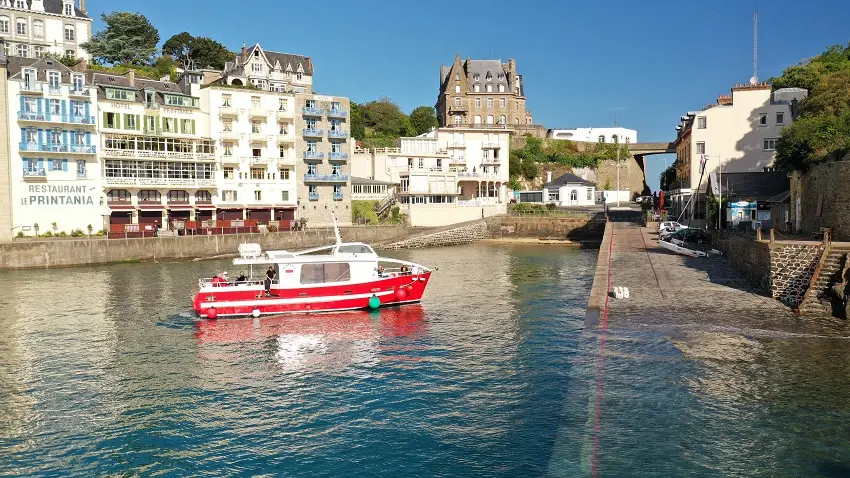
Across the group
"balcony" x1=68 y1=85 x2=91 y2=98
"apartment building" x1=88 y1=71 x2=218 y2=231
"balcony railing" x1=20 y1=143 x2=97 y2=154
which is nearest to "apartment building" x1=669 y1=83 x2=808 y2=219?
"apartment building" x1=88 y1=71 x2=218 y2=231

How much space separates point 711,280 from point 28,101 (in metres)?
57.7

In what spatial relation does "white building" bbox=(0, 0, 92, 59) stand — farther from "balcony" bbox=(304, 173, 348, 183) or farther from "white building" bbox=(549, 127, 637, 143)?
"white building" bbox=(549, 127, 637, 143)

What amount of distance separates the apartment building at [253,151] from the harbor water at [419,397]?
1681 inches

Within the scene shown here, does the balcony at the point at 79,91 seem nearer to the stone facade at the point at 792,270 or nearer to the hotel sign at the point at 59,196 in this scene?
the hotel sign at the point at 59,196

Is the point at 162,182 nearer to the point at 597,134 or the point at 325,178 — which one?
the point at 325,178

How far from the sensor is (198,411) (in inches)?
798

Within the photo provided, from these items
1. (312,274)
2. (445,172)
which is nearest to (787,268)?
(312,274)

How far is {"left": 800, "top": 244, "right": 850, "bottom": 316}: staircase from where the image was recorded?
94.4 ft

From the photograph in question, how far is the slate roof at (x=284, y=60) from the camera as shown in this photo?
3887 inches

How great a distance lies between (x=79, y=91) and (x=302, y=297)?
139 feet

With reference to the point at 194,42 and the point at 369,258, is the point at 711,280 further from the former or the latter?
the point at 194,42

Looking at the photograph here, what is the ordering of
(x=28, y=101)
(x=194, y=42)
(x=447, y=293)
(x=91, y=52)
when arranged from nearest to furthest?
(x=447, y=293)
(x=28, y=101)
(x=91, y=52)
(x=194, y=42)

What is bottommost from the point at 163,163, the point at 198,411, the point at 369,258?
the point at 198,411

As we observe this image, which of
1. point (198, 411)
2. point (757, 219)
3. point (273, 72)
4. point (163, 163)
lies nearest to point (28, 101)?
point (163, 163)
